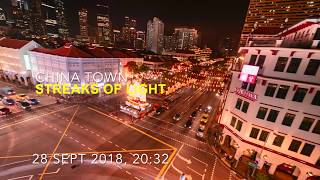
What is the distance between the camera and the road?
963 inches

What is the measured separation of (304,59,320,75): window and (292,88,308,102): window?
2.32 metres

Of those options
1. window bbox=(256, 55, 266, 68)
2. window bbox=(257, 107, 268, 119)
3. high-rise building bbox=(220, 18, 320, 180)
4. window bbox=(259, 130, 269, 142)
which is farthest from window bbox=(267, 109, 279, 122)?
window bbox=(256, 55, 266, 68)

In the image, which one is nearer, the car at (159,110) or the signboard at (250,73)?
the signboard at (250,73)

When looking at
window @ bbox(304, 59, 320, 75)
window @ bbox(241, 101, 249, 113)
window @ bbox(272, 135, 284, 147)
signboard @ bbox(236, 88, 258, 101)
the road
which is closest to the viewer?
window @ bbox(304, 59, 320, 75)

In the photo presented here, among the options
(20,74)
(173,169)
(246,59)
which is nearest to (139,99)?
(173,169)

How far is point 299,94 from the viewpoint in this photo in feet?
74.4

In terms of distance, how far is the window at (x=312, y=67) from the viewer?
2112 cm

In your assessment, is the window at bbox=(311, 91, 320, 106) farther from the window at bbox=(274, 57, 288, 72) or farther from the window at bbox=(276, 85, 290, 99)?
the window at bbox=(274, 57, 288, 72)

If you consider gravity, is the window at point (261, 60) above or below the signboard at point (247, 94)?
above

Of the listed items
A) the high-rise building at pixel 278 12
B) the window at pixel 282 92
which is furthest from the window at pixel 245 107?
the high-rise building at pixel 278 12

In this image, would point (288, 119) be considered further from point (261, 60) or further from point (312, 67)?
point (261, 60)

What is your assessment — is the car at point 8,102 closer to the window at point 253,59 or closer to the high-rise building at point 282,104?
the high-rise building at point 282,104

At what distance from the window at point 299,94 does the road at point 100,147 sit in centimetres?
1490

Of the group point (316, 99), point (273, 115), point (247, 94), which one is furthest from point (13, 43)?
point (316, 99)
